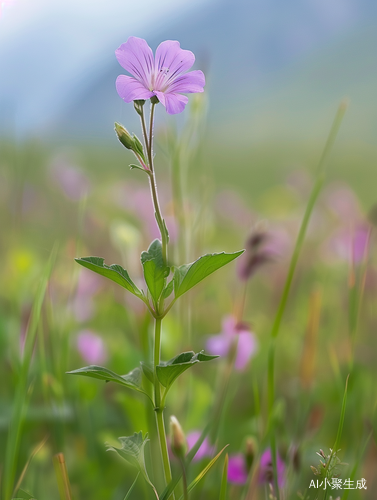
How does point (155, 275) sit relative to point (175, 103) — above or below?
below

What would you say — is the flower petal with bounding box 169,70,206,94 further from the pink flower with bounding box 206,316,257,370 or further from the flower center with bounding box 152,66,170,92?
the pink flower with bounding box 206,316,257,370

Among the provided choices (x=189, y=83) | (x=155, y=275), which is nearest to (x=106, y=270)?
(x=155, y=275)

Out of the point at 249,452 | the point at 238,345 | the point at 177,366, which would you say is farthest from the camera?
the point at 238,345

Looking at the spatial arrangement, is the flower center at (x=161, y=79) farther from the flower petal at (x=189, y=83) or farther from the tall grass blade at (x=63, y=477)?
the tall grass blade at (x=63, y=477)

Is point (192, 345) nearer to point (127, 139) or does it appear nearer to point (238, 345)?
point (238, 345)

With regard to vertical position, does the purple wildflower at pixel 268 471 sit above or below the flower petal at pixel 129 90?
below

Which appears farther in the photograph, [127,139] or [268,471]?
[268,471]

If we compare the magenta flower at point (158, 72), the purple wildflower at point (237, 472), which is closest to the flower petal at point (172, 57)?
the magenta flower at point (158, 72)
